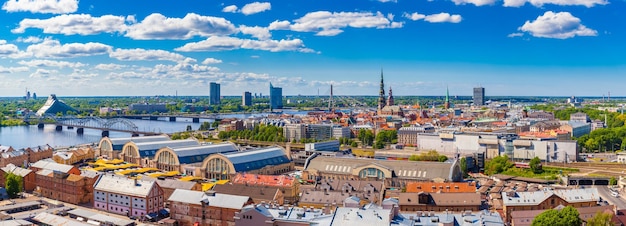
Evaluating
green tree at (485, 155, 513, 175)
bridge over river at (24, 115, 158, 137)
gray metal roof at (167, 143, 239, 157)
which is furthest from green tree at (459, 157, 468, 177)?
bridge over river at (24, 115, 158, 137)

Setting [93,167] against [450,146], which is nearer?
[93,167]

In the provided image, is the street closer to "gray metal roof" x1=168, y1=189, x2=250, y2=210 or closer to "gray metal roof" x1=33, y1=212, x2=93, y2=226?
"gray metal roof" x1=168, y1=189, x2=250, y2=210

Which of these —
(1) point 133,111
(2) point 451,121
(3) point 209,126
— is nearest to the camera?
(2) point 451,121

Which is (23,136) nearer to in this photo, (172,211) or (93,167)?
(93,167)

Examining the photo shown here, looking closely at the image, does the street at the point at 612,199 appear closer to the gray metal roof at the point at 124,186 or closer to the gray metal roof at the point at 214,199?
the gray metal roof at the point at 214,199

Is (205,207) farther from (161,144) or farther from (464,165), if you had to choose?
(161,144)

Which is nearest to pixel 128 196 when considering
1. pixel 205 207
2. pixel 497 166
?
pixel 205 207

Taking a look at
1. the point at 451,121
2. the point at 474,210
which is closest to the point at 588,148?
the point at 451,121

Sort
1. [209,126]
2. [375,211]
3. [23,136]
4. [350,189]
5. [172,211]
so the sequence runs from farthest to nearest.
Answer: [209,126], [23,136], [350,189], [172,211], [375,211]
